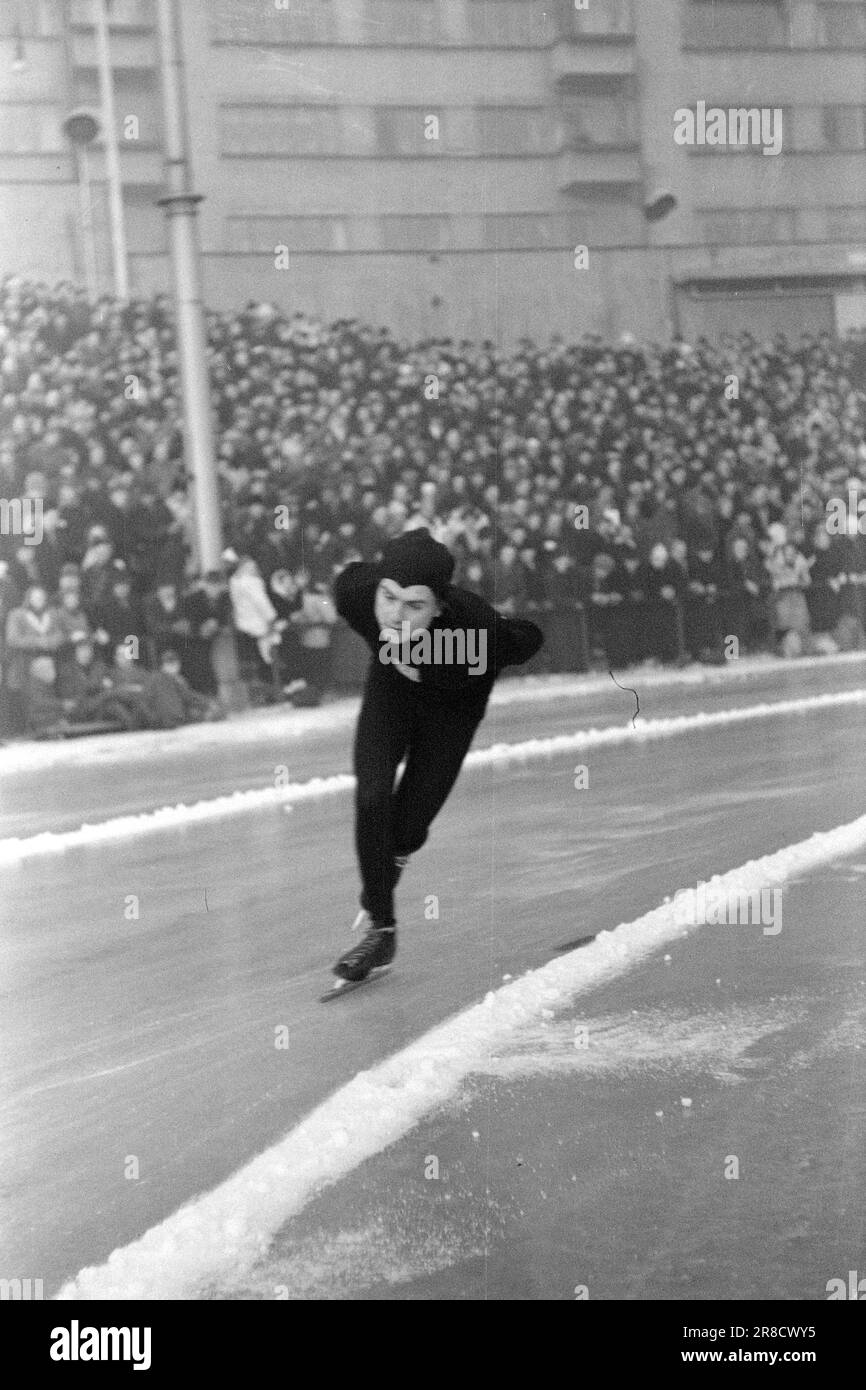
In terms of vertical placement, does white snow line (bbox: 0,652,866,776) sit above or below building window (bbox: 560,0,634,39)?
below

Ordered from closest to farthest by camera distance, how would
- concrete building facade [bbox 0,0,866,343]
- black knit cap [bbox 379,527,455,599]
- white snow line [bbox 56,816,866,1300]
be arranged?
white snow line [bbox 56,816,866,1300] → black knit cap [bbox 379,527,455,599] → concrete building facade [bbox 0,0,866,343]

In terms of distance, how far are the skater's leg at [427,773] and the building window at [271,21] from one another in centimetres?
173

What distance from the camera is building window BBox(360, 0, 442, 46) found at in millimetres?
4504

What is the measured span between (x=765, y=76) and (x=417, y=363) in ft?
3.90

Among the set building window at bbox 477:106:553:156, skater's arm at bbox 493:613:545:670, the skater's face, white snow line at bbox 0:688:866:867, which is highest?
building window at bbox 477:106:553:156

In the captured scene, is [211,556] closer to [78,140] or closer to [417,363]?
[417,363]

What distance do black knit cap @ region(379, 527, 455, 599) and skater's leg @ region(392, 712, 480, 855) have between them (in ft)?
1.31

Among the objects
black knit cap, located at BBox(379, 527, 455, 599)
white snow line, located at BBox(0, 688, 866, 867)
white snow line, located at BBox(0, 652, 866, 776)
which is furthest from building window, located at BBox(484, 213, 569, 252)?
white snow line, located at BBox(0, 688, 866, 867)

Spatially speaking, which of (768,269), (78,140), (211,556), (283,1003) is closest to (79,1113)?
(283,1003)

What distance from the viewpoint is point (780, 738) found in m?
4.89

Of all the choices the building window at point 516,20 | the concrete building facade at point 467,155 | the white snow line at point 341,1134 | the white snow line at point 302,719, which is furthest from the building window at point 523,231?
the white snow line at point 341,1134

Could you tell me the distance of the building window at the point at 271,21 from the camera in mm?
4445

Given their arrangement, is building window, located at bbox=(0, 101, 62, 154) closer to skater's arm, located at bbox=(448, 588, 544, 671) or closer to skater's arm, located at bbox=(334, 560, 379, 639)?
skater's arm, located at bbox=(334, 560, 379, 639)

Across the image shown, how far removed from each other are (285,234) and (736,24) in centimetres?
132
